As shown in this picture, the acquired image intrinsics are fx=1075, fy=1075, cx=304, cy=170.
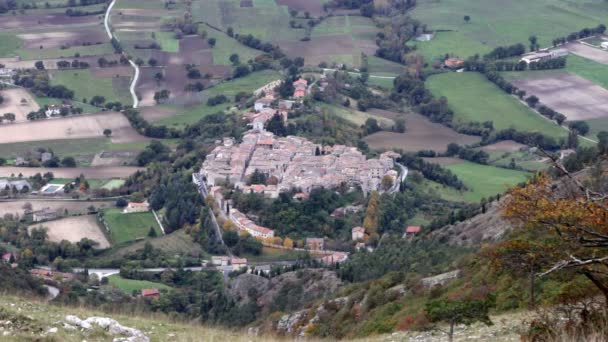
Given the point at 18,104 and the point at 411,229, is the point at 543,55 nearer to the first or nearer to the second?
the point at 18,104

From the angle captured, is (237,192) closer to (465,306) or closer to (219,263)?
(219,263)

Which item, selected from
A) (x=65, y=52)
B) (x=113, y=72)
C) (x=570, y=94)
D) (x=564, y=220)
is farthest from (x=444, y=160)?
(x=564, y=220)

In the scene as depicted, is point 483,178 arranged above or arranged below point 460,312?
below

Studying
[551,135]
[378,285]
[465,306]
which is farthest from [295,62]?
[465,306]

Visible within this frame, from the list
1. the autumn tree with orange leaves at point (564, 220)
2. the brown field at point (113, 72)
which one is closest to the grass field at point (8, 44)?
the brown field at point (113, 72)

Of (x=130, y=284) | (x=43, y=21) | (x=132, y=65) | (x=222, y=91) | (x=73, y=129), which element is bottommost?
(x=222, y=91)
